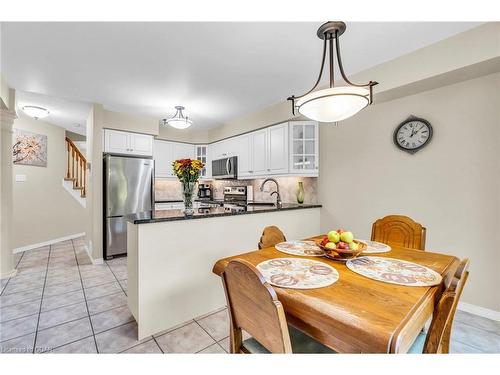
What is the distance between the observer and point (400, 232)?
2029mm

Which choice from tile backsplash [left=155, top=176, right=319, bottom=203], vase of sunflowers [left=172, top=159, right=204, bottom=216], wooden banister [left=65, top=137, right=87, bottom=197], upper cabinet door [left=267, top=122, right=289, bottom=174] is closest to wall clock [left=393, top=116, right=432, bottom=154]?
tile backsplash [left=155, top=176, right=319, bottom=203]

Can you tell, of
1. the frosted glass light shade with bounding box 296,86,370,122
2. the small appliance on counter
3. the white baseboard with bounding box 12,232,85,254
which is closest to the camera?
the frosted glass light shade with bounding box 296,86,370,122

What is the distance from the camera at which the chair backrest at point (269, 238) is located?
1.84 m

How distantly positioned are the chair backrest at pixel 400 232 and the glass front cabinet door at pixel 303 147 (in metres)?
1.46

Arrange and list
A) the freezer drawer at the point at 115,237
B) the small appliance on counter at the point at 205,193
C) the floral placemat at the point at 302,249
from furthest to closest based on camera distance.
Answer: the small appliance on counter at the point at 205,193
the freezer drawer at the point at 115,237
the floral placemat at the point at 302,249

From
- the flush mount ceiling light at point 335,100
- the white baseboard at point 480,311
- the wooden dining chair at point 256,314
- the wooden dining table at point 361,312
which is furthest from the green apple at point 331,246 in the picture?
the white baseboard at point 480,311

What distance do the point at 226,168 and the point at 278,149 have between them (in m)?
1.37

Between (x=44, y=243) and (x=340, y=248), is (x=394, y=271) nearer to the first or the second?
(x=340, y=248)

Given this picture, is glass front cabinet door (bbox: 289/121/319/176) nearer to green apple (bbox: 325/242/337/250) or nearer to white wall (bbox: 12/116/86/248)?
green apple (bbox: 325/242/337/250)

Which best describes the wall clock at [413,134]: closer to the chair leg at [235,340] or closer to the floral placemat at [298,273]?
the floral placemat at [298,273]

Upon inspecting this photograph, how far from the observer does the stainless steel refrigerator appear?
149 inches

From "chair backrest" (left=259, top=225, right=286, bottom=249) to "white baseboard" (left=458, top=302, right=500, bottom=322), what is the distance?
6.47ft

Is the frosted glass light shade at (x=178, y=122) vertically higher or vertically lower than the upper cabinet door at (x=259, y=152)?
higher

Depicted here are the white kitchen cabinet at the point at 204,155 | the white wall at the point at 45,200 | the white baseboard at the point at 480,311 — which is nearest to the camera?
the white baseboard at the point at 480,311
